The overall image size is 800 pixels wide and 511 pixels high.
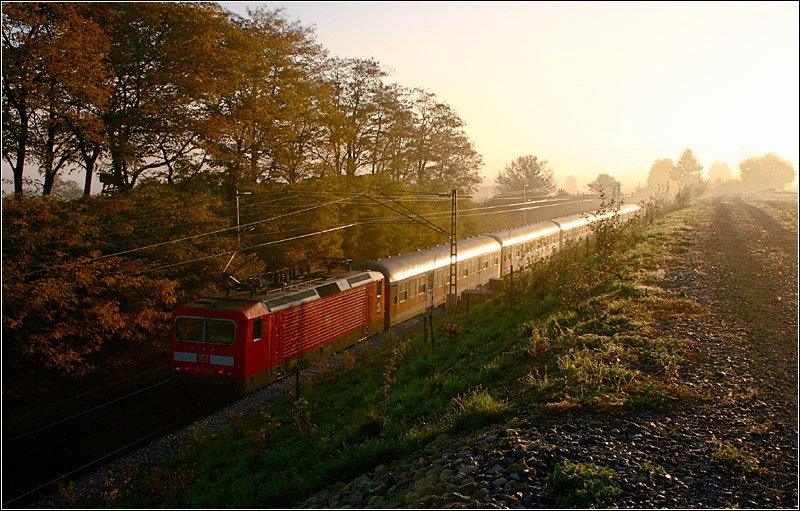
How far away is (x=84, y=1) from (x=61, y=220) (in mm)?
8004

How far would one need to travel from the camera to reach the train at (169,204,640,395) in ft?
50.4

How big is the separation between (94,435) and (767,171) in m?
153

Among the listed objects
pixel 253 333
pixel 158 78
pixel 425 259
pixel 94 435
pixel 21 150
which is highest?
pixel 158 78

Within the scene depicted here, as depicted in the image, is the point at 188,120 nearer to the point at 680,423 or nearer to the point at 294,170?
the point at 294,170

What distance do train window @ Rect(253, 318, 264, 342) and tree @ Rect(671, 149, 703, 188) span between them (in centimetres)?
14848

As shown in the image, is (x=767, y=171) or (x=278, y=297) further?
(x=767, y=171)

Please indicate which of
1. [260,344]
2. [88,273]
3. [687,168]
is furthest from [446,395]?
[687,168]

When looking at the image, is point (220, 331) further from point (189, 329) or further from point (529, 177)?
point (529, 177)

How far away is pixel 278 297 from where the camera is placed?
54.7 feet

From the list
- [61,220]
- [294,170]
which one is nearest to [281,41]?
[294,170]

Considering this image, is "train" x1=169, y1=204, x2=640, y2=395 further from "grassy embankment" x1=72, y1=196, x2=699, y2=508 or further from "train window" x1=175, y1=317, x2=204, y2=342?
"grassy embankment" x1=72, y1=196, x2=699, y2=508

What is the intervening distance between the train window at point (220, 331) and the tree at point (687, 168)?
149 m

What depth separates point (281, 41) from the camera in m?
29.1

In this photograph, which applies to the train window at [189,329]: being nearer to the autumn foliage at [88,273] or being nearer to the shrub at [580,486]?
the autumn foliage at [88,273]
